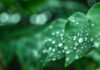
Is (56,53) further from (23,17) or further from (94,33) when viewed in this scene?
(23,17)

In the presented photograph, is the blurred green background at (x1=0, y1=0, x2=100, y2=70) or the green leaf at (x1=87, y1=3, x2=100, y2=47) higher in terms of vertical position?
the green leaf at (x1=87, y1=3, x2=100, y2=47)

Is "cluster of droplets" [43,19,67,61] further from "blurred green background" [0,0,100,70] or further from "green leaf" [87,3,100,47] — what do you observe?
"blurred green background" [0,0,100,70]

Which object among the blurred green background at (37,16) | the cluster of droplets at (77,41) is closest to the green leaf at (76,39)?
the cluster of droplets at (77,41)

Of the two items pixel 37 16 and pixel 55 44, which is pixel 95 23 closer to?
pixel 55 44

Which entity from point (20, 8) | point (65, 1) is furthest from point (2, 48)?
point (65, 1)

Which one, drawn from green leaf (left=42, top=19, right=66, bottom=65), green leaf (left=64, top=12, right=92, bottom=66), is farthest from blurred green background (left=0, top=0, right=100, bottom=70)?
green leaf (left=64, top=12, right=92, bottom=66)

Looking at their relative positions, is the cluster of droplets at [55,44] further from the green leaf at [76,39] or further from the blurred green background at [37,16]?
the blurred green background at [37,16]
